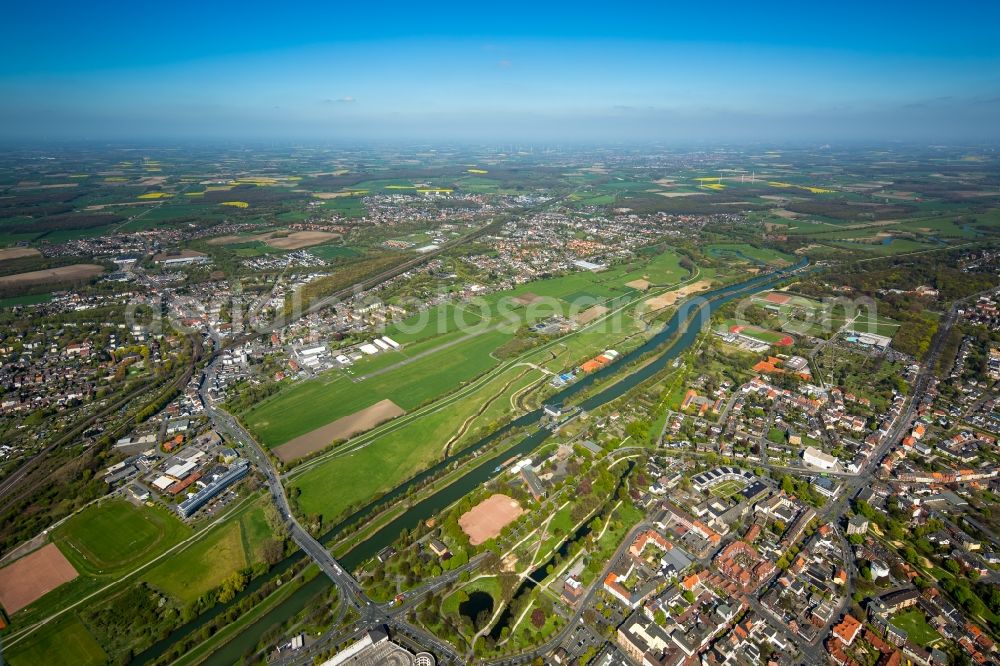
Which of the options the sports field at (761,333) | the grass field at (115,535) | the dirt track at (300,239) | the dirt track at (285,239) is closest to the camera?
the grass field at (115,535)

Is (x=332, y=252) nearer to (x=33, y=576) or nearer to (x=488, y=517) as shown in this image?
(x=33, y=576)

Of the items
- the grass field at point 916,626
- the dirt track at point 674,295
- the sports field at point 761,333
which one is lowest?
the grass field at point 916,626

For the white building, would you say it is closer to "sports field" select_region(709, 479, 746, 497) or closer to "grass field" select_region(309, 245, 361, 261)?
"sports field" select_region(709, 479, 746, 497)

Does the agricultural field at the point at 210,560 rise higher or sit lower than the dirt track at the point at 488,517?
lower

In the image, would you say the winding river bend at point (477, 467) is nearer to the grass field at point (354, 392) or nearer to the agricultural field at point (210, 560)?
the agricultural field at point (210, 560)

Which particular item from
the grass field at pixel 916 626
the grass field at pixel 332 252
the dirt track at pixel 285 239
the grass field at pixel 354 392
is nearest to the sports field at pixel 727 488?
the grass field at pixel 916 626

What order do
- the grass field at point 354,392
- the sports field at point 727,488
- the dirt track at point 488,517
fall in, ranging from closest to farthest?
the dirt track at point 488,517, the sports field at point 727,488, the grass field at point 354,392

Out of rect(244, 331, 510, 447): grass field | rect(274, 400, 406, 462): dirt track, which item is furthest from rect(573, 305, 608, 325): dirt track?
rect(274, 400, 406, 462): dirt track
